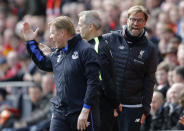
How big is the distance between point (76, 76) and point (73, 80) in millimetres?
60

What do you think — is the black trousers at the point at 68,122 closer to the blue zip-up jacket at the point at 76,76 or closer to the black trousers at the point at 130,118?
the blue zip-up jacket at the point at 76,76

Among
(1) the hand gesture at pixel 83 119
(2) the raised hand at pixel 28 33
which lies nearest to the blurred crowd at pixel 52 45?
(2) the raised hand at pixel 28 33

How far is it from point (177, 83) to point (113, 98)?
9.39 ft

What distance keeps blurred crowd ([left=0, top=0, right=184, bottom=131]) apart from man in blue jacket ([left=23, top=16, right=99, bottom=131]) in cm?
124

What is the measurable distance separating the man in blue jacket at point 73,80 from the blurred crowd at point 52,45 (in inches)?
48.9

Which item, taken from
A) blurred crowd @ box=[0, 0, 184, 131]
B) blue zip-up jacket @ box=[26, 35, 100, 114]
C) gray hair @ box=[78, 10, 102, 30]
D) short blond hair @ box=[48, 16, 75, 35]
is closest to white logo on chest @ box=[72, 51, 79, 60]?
blue zip-up jacket @ box=[26, 35, 100, 114]

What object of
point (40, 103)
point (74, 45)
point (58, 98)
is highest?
point (74, 45)

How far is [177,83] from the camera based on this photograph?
394 inches

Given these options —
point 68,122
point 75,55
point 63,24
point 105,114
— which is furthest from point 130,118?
point 63,24

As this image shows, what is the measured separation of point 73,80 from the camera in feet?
22.1

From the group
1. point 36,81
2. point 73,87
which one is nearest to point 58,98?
point 73,87

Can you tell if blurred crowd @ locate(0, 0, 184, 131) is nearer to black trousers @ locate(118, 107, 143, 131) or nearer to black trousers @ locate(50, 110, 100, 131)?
black trousers @ locate(118, 107, 143, 131)

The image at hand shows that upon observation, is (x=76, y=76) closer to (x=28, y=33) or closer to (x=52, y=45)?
(x=28, y=33)

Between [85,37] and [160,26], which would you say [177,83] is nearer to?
[160,26]
